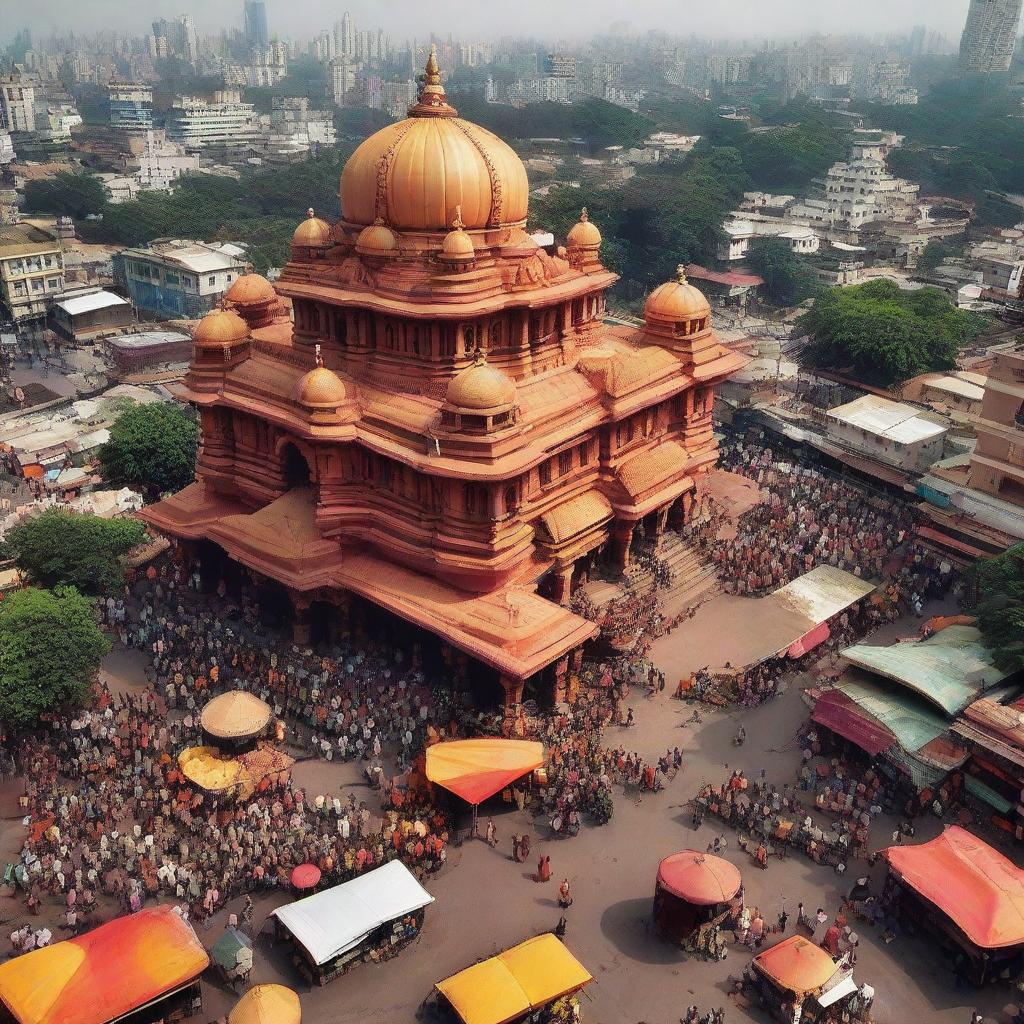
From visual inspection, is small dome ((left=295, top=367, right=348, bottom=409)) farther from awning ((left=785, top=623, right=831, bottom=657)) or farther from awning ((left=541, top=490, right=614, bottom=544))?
awning ((left=785, top=623, right=831, bottom=657))

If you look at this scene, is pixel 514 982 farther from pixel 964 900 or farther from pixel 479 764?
pixel 964 900

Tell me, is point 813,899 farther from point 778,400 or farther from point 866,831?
point 778,400

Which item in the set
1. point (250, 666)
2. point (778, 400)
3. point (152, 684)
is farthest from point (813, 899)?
point (778, 400)

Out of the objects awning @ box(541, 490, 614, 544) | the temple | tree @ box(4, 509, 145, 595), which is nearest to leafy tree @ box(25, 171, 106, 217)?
the temple

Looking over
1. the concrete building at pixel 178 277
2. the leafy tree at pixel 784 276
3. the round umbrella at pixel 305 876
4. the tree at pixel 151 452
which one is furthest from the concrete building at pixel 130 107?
the round umbrella at pixel 305 876

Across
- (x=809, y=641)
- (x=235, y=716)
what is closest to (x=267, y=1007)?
(x=235, y=716)
